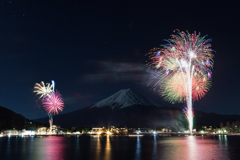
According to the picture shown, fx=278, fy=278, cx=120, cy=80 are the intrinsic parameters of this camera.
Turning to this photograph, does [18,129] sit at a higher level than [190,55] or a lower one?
lower

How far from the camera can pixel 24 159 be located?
1545 inches

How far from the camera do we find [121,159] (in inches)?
1502

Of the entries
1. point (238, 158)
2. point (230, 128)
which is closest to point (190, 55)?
point (238, 158)

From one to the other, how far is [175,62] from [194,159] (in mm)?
43025

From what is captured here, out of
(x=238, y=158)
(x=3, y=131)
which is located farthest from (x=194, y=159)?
(x=3, y=131)

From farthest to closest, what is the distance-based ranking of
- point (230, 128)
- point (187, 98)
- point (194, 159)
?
point (230, 128) < point (187, 98) < point (194, 159)

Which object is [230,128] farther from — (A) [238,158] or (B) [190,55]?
(A) [238,158]

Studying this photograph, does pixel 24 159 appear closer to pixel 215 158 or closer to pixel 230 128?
pixel 215 158

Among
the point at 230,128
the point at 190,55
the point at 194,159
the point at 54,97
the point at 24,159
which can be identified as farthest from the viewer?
the point at 230,128

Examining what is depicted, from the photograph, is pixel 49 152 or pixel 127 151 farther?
pixel 127 151

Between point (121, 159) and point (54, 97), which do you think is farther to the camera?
point (54, 97)

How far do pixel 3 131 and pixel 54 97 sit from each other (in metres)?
89.2

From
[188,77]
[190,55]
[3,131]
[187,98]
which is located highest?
[190,55]

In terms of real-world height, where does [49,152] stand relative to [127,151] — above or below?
above
